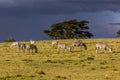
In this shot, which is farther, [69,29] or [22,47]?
[69,29]

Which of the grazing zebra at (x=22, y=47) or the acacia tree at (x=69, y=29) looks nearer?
the grazing zebra at (x=22, y=47)

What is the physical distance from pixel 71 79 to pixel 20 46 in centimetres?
2052

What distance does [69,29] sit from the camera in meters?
71.9

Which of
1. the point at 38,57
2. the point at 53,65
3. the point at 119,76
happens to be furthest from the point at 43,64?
the point at 119,76

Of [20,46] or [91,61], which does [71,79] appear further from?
[20,46]

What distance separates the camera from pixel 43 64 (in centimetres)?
2802

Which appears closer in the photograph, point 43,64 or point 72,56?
point 43,64

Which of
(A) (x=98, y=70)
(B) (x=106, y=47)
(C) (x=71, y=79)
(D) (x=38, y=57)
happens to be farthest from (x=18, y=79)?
(B) (x=106, y=47)

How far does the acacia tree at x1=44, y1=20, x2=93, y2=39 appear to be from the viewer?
2820 inches

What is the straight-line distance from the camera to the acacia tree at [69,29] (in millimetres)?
71625

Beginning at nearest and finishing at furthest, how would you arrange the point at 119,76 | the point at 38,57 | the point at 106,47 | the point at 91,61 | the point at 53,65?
the point at 119,76
the point at 53,65
the point at 91,61
the point at 38,57
the point at 106,47

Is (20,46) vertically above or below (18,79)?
above

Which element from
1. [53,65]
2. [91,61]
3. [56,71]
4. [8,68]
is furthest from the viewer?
[91,61]

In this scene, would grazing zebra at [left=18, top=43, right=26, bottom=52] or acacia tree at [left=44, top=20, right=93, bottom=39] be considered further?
acacia tree at [left=44, top=20, right=93, bottom=39]
